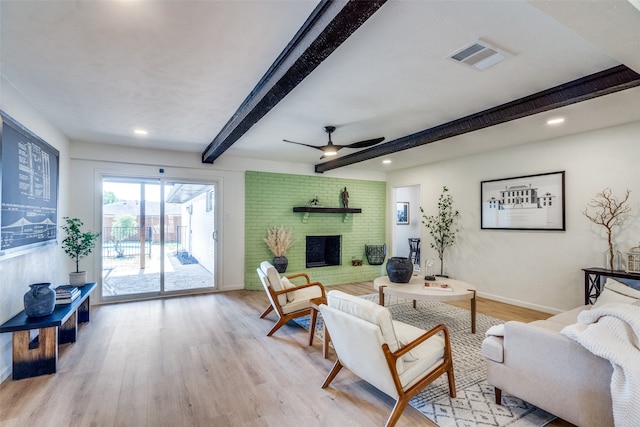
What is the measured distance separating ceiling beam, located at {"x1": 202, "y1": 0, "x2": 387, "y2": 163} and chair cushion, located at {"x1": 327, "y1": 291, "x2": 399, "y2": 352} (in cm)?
164

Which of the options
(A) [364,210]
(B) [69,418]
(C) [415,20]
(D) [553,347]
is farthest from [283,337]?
(A) [364,210]

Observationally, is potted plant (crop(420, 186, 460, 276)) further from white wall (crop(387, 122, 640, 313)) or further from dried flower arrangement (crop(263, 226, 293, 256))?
dried flower arrangement (crop(263, 226, 293, 256))

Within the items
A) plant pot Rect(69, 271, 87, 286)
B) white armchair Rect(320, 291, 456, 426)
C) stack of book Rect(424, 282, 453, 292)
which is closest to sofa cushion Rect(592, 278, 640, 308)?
stack of book Rect(424, 282, 453, 292)

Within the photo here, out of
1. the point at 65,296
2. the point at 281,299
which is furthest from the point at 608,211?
the point at 65,296

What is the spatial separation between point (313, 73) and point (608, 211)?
4.13 meters

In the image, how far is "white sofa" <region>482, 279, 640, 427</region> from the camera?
1700 mm

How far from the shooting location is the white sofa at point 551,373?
5.58 feet

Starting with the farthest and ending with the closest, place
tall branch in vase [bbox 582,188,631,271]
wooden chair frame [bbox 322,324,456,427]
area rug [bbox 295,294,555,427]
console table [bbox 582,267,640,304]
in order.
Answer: tall branch in vase [bbox 582,188,631,271] < console table [bbox 582,267,640,304] < area rug [bbox 295,294,555,427] < wooden chair frame [bbox 322,324,456,427]

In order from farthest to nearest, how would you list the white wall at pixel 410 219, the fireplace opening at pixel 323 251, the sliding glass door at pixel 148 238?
1. the white wall at pixel 410 219
2. the fireplace opening at pixel 323 251
3. the sliding glass door at pixel 148 238

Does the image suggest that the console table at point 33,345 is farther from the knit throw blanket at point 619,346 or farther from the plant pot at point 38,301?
the knit throw blanket at point 619,346

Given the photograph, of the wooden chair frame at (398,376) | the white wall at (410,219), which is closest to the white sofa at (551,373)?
the wooden chair frame at (398,376)

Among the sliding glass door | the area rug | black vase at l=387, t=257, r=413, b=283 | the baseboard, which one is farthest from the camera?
the sliding glass door

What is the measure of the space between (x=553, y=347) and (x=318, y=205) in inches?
197

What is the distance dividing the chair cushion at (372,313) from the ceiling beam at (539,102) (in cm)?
247
